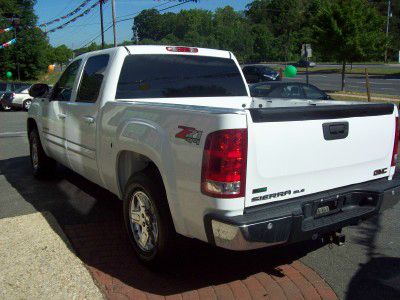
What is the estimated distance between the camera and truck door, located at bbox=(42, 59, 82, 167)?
5531mm

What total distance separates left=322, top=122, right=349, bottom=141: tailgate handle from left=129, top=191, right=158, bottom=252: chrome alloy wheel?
1458 millimetres

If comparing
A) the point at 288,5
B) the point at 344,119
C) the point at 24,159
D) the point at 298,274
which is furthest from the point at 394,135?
the point at 288,5

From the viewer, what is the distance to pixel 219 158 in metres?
2.97

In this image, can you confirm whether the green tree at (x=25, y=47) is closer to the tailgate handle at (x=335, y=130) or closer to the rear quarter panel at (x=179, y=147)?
the rear quarter panel at (x=179, y=147)

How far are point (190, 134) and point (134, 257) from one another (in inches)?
62.5

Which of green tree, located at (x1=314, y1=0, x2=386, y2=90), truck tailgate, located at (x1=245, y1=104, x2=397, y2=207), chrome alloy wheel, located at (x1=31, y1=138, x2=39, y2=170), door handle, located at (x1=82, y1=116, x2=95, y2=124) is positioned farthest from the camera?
green tree, located at (x1=314, y1=0, x2=386, y2=90)

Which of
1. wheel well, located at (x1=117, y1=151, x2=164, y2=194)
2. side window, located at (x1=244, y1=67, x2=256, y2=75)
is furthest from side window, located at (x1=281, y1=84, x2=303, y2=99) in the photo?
side window, located at (x1=244, y1=67, x2=256, y2=75)

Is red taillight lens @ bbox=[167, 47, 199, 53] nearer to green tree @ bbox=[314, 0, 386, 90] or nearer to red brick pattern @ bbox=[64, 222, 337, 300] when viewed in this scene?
red brick pattern @ bbox=[64, 222, 337, 300]

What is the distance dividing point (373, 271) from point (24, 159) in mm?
7214

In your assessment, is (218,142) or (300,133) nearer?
(218,142)

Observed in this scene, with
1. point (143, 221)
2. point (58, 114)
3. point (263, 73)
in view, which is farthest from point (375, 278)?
point (263, 73)

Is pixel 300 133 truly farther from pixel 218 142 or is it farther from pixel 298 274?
pixel 298 274

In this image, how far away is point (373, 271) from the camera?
3871mm

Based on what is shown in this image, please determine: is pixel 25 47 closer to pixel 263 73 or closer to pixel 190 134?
→ pixel 263 73
